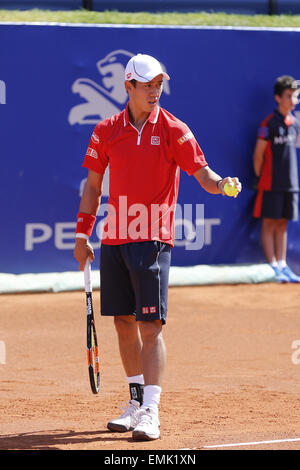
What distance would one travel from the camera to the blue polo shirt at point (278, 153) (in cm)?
1096

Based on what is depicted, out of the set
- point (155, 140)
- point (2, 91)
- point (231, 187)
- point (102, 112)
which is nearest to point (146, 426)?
point (231, 187)

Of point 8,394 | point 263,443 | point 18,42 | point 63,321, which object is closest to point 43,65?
point 18,42

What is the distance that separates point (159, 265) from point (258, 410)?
3.96 ft

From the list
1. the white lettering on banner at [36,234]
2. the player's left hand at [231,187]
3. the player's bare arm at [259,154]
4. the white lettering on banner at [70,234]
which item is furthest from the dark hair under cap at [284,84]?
the player's left hand at [231,187]

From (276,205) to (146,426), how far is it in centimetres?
617

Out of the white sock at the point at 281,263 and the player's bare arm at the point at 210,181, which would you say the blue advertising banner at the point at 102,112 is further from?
the player's bare arm at the point at 210,181

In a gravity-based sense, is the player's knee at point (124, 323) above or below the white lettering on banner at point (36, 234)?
below

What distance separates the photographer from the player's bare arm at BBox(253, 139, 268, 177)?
11.0 m

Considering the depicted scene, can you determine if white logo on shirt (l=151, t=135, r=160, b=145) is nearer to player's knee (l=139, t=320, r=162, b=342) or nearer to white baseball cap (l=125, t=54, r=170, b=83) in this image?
white baseball cap (l=125, t=54, r=170, b=83)

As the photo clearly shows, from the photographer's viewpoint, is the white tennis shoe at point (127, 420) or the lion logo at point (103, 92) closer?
the white tennis shoe at point (127, 420)

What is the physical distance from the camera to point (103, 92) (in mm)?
10375

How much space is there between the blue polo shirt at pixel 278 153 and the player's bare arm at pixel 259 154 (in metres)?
0.05

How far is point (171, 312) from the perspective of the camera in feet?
30.9

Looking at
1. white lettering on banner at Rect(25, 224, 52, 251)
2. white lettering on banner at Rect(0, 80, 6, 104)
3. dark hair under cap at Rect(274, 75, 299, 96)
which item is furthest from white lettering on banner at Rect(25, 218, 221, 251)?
dark hair under cap at Rect(274, 75, 299, 96)
